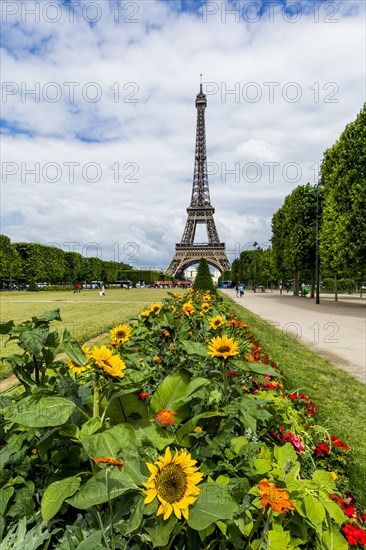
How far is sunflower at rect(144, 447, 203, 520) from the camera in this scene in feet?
3.02

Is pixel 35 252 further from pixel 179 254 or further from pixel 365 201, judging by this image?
pixel 365 201

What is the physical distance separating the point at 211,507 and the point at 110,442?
1.16ft

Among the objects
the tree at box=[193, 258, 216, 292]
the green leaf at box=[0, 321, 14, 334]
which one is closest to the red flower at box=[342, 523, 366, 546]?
the green leaf at box=[0, 321, 14, 334]

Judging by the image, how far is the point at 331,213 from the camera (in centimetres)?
2053

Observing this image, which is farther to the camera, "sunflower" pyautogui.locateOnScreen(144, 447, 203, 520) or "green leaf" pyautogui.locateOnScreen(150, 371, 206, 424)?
"green leaf" pyautogui.locateOnScreen(150, 371, 206, 424)

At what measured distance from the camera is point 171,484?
3.10 ft

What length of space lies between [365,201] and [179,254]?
4701cm

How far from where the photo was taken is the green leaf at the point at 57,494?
3.35 ft

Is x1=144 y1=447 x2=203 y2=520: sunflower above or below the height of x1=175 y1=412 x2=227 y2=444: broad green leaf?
above

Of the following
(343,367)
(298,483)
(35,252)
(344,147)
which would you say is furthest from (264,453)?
(35,252)

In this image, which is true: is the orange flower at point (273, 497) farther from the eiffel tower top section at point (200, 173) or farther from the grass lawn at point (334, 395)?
the eiffel tower top section at point (200, 173)

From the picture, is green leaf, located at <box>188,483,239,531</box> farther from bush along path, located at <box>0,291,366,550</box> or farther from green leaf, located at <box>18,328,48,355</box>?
green leaf, located at <box>18,328,48,355</box>

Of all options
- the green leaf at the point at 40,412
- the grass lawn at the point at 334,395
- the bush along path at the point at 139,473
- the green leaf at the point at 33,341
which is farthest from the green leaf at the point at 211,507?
the grass lawn at the point at 334,395

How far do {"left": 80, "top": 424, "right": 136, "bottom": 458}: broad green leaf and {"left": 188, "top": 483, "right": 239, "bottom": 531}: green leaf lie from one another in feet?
0.85
